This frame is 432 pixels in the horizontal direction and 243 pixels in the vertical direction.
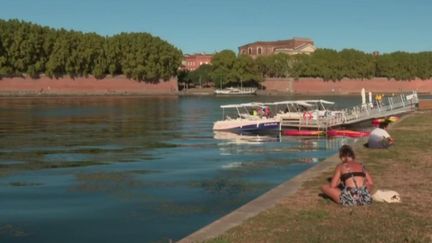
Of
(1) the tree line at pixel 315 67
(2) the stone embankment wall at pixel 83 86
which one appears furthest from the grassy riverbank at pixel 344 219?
(1) the tree line at pixel 315 67

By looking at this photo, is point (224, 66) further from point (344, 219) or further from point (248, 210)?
point (344, 219)

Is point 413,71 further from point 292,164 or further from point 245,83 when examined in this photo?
point 292,164

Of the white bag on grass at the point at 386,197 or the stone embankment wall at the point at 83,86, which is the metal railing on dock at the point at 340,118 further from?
the stone embankment wall at the point at 83,86

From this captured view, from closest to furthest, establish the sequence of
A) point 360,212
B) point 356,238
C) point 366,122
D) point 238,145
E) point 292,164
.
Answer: point 356,238 → point 360,212 → point 292,164 → point 238,145 → point 366,122

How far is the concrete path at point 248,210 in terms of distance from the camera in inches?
406

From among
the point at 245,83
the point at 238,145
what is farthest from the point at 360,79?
the point at 238,145

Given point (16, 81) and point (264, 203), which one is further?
point (16, 81)

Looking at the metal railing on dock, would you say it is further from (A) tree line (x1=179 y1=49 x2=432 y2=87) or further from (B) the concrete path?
(A) tree line (x1=179 y1=49 x2=432 y2=87)

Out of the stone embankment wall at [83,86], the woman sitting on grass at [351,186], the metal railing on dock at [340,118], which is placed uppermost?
the stone embankment wall at [83,86]

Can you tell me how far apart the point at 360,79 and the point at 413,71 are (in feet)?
59.4

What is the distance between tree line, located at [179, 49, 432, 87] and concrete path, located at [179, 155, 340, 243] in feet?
509

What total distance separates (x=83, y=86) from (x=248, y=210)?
14133 cm

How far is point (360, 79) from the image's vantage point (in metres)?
190

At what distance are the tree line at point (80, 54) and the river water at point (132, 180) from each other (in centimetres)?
9553
